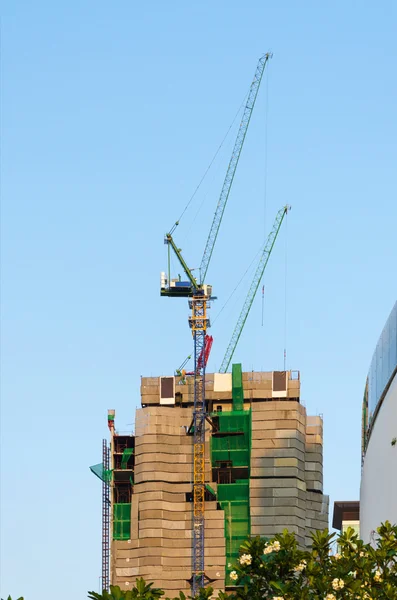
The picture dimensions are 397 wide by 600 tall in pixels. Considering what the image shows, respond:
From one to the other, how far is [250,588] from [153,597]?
3797mm

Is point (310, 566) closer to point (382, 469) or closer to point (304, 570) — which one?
point (304, 570)

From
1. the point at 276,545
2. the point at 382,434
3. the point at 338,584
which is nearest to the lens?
the point at 338,584

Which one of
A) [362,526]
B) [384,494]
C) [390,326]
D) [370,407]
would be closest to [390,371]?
[390,326]

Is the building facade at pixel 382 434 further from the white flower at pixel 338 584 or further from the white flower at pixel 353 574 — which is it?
the white flower at pixel 338 584

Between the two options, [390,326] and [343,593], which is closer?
[343,593]

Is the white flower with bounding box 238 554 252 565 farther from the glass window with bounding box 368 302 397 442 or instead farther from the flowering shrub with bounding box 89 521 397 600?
the glass window with bounding box 368 302 397 442

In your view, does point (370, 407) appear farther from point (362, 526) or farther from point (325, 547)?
point (325, 547)

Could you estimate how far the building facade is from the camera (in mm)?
94250

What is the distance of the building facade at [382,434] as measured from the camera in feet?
309

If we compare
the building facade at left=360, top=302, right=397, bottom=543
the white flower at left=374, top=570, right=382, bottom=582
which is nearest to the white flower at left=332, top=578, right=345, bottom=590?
the white flower at left=374, top=570, right=382, bottom=582

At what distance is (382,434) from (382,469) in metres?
2.32

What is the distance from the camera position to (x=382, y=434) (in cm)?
10312

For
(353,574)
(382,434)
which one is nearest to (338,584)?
(353,574)

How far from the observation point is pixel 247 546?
5947cm
